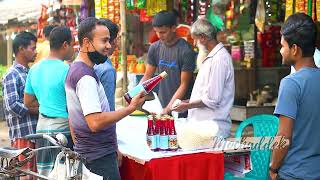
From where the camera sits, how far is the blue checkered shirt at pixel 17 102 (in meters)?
5.37

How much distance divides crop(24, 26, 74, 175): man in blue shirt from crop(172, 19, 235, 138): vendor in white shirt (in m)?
1.02

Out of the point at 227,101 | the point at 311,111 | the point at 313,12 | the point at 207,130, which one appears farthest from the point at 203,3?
the point at 311,111

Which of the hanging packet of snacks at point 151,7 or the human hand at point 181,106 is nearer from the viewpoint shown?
the human hand at point 181,106

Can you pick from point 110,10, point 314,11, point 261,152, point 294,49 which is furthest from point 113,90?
point 110,10

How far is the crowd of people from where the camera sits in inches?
126

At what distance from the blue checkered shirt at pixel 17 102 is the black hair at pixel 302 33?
3002mm

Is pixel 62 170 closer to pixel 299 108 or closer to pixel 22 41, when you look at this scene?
pixel 299 108

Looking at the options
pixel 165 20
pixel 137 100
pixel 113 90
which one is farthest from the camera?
pixel 165 20

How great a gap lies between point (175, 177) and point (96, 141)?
644 mm

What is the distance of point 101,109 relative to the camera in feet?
12.2

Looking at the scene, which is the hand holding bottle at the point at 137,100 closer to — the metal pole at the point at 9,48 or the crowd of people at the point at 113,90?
the crowd of people at the point at 113,90

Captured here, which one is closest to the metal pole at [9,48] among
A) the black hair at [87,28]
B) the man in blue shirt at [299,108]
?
the black hair at [87,28]

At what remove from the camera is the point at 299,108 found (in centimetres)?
317

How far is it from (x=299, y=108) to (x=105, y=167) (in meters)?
1.48
